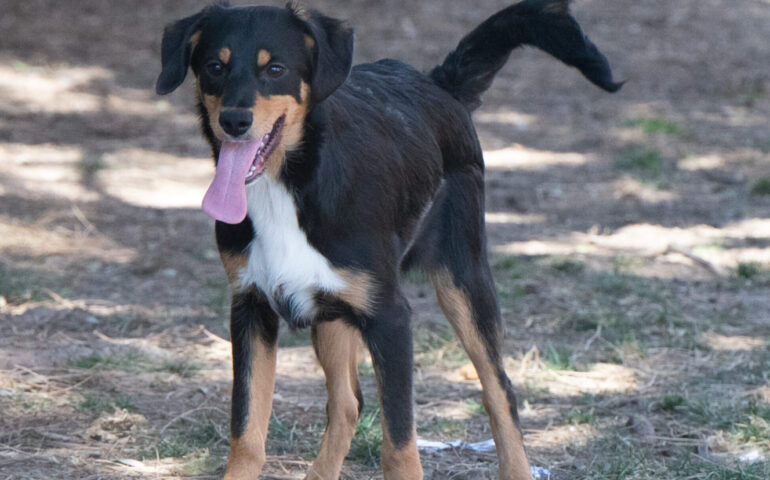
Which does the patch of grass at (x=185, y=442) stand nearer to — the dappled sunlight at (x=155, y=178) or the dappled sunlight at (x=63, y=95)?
the dappled sunlight at (x=155, y=178)

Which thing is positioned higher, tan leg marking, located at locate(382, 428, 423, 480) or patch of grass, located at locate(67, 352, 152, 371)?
tan leg marking, located at locate(382, 428, 423, 480)

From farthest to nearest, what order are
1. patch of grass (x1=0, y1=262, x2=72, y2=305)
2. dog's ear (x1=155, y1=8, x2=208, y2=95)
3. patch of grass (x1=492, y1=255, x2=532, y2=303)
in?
patch of grass (x1=492, y1=255, x2=532, y2=303)
patch of grass (x1=0, y1=262, x2=72, y2=305)
dog's ear (x1=155, y1=8, x2=208, y2=95)

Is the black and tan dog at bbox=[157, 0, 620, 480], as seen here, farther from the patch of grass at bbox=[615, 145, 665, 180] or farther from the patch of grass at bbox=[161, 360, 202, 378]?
the patch of grass at bbox=[615, 145, 665, 180]

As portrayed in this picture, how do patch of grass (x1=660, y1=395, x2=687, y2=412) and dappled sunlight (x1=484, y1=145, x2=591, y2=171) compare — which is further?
dappled sunlight (x1=484, y1=145, x2=591, y2=171)

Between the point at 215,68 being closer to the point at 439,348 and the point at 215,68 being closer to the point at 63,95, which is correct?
the point at 439,348

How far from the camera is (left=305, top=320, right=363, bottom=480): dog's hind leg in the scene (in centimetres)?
422

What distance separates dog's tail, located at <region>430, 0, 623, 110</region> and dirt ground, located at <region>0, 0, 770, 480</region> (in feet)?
3.03

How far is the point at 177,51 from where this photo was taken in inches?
151

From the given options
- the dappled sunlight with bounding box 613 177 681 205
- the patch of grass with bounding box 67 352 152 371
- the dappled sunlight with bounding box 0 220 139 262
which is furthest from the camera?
the dappled sunlight with bounding box 613 177 681 205

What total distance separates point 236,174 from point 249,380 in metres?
0.78

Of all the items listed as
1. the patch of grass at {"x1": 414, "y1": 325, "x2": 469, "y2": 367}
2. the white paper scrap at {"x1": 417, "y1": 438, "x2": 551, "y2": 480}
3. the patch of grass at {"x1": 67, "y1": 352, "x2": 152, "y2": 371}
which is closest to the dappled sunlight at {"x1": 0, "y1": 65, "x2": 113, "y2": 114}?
the patch of grass at {"x1": 67, "y1": 352, "x2": 152, "y2": 371}

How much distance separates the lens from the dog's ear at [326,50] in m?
3.68

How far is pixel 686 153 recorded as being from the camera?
32.3 ft

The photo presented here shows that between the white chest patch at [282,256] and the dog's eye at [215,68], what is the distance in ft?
1.29
